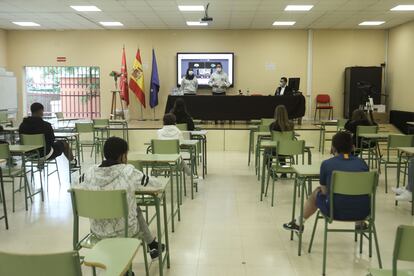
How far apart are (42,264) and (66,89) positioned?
47.5 ft

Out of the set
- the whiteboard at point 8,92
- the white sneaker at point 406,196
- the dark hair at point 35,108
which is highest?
the whiteboard at point 8,92

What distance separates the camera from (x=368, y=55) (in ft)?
45.4

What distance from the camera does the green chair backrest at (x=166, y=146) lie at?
208 inches

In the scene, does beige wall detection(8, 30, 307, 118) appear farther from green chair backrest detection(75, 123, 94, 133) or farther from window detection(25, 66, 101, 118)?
green chair backrest detection(75, 123, 94, 133)

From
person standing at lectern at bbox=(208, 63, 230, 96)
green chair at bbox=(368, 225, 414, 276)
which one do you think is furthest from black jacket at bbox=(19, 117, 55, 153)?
person standing at lectern at bbox=(208, 63, 230, 96)

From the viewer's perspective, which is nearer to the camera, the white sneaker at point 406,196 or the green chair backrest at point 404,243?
the green chair backrest at point 404,243

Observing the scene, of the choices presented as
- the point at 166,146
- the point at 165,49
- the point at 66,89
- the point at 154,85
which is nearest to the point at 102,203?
the point at 166,146

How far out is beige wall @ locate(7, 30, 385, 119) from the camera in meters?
13.8

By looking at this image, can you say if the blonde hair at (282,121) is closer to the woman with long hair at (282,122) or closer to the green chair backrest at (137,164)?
the woman with long hair at (282,122)

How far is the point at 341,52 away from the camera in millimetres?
13844

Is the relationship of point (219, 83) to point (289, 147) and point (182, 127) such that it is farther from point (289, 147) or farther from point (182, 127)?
point (289, 147)

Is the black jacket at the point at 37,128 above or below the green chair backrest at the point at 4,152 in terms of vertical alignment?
above

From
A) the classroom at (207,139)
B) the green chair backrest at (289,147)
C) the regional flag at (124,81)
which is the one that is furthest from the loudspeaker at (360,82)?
the green chair backrest at (289,147)

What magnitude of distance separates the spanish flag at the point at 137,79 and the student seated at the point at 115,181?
1076 cm
